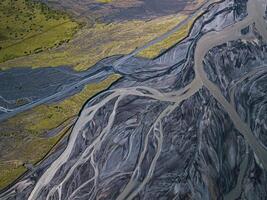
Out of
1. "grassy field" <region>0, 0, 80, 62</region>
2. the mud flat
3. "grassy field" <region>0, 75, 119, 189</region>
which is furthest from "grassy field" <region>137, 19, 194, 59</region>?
"grassy field" <region>0, 0, 80, 62</region>

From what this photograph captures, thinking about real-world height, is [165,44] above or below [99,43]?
below

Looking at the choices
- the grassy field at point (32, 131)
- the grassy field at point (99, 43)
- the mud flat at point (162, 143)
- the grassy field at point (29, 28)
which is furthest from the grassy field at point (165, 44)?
the grassy field at point (29, 28)

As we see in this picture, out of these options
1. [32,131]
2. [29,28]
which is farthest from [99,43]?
[32,131]

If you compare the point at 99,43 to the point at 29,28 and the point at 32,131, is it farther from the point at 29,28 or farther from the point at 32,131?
the point at 32,131

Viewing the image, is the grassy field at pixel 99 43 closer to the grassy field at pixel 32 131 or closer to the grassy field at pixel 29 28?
the grassy field at pixel 29 28

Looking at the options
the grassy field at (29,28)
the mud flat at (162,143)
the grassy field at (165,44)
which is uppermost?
the grassy field at (29,28)

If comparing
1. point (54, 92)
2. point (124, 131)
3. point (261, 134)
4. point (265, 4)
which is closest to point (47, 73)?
point (54, 92)

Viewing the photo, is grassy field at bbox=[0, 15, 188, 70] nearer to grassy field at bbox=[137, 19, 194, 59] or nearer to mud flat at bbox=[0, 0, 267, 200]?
grassy field at bbox=[137, 19, 194, 59]
